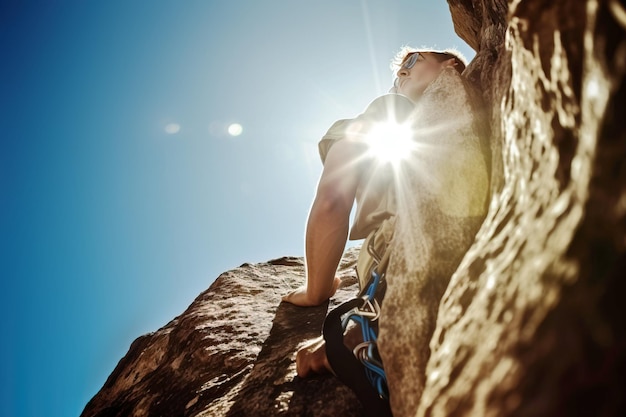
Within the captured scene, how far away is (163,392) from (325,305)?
1.37 m

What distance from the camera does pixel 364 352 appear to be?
→ 1.17m

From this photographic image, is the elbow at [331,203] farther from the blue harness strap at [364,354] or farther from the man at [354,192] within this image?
the blue harness strap at [364,354]

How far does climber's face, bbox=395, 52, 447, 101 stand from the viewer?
2.32 m

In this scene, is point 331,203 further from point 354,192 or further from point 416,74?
point 416,74

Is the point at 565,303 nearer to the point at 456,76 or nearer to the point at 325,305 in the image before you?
the point at 456,76

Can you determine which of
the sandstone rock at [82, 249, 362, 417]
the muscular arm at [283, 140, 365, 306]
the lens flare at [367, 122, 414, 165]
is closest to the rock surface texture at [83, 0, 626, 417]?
the lens flare at [367, 122, 414, 165]

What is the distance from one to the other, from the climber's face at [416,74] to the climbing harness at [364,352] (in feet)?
5.13

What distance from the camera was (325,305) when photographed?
2.71 meters

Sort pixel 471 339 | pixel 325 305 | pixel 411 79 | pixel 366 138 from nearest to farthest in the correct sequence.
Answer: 1. pixel 471 339
2. pixel 366 138
3. pixel 411 79
4. pixel 325 305

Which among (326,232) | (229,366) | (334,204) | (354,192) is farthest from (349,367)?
(229,366)

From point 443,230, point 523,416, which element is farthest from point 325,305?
point 523,416

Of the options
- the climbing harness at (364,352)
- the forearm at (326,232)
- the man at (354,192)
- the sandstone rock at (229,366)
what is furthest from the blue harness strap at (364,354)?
the forearm at (326,232)

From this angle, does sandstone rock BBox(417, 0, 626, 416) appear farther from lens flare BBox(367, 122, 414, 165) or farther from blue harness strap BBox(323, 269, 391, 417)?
lens flare BBox(367, 122, 414, 165)

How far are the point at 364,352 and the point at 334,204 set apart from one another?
0.96 meters
